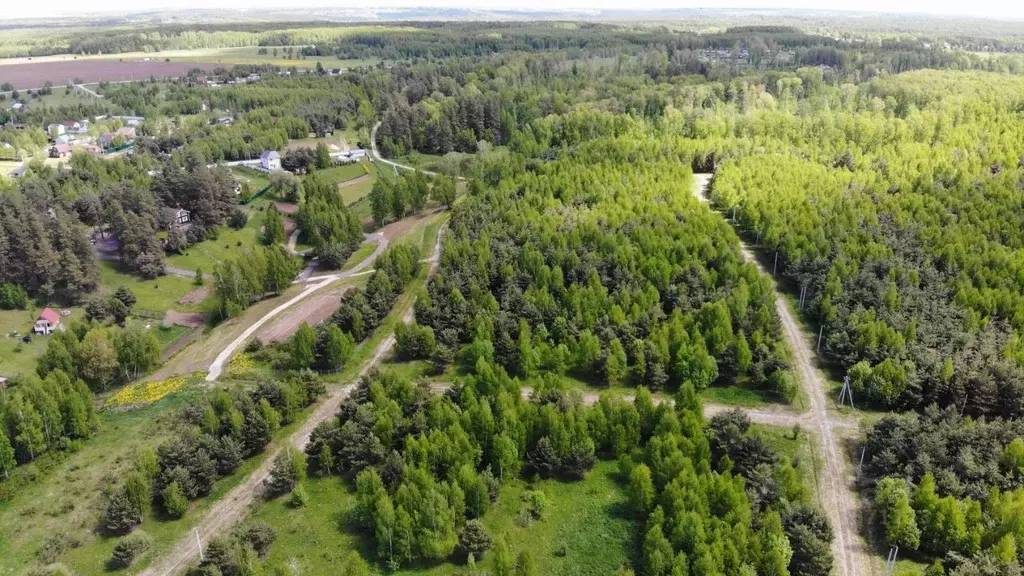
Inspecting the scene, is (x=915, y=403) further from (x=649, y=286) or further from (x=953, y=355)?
(x=649, y=286)

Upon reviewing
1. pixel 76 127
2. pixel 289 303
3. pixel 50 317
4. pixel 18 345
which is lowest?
pixel 18 345

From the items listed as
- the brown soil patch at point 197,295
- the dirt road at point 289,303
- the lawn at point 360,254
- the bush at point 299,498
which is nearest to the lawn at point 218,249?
the brown soil patch at point 197,295

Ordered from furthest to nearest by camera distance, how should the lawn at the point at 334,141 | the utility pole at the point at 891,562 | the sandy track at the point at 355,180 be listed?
the lawn at the point at 334,141, the sandy track at the point at 355,180, the utility pole at the point at 891,562

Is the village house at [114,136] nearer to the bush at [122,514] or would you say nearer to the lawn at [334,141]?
the lawn at [334,141]

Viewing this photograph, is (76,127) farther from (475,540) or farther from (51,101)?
(475,540)

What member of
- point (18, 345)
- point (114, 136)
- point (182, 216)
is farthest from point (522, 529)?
point (114, 136)

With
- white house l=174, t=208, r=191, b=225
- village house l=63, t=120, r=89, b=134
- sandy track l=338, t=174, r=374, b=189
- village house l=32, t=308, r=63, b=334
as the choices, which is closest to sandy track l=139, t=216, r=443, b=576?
village house l=32, t=308, r=63, b=334
